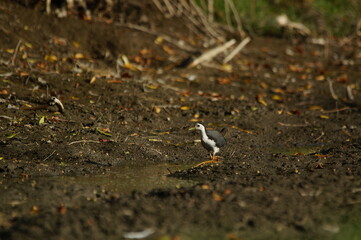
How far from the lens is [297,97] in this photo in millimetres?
9000

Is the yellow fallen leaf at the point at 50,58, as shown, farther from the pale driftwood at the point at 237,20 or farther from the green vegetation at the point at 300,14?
the green vegetation at the point at 300,14

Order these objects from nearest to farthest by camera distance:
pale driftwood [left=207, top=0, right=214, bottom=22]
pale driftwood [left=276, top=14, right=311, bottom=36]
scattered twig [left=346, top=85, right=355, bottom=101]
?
scattered twig [left=346, top=85, right=355, bottom=101] < pale driftwood [left=207, top=0, right=214, bottom=22] < pale driftwood [left=276, top=14, right=311, bottom=36]

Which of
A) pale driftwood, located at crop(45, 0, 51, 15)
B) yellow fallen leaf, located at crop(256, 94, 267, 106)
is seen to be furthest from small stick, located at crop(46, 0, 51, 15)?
yellow fallen leaf, located at crop(256, 94, 267, 106)

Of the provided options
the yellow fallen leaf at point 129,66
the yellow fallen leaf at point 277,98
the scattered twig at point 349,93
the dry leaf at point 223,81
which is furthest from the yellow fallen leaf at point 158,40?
the scattered twig at point 349,93

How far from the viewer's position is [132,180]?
5.23 metres

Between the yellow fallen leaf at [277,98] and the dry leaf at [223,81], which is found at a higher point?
the yellow fallen leaf at [277,98]

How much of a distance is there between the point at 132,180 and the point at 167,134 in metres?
1.74

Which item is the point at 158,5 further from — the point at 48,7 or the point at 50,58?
the point at 50,58

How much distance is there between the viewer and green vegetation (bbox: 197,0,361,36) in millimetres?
12141

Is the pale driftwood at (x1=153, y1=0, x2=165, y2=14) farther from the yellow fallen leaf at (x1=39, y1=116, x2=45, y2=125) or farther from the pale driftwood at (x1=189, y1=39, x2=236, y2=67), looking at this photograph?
the yellow fallen leaf at (x1=39, y1=116, x2=45, y2=125)

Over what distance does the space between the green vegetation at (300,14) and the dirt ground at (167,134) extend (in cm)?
54

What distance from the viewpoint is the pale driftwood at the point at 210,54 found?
968 centimetres

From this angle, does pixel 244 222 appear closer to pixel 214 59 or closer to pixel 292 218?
pixel 292 218

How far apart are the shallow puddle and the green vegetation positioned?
6724 millimetres
